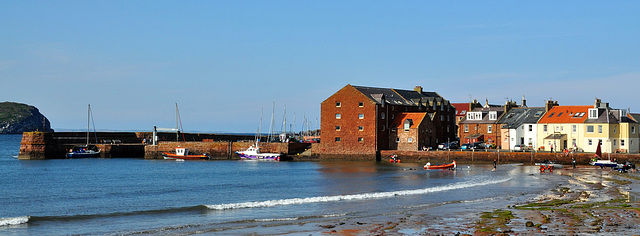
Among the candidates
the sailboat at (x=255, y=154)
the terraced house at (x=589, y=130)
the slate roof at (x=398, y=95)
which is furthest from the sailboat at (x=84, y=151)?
the terraced house at (x=589, y=130)

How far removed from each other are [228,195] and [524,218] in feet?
74.1

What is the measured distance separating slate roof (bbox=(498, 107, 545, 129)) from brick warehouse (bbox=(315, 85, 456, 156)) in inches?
367

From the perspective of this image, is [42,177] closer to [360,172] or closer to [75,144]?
[360,172]

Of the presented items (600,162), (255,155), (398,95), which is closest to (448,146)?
(398,95)

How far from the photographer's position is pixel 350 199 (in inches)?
1588

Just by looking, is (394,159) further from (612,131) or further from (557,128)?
(612,131)

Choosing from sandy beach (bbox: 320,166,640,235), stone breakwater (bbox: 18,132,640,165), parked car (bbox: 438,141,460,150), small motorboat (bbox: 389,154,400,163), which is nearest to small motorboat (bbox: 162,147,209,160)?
stone breakwater (bbox: 18,132,640,165)

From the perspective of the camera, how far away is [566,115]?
79.4 meters

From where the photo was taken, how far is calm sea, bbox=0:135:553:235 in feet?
98.1

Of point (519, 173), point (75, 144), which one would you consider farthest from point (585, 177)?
point (75, 144)

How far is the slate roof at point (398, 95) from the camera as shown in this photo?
284 ft

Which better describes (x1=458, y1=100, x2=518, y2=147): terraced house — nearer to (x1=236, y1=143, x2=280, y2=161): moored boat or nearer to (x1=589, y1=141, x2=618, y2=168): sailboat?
(x1=589, y1=141, x2=618, y2=168): sailboat

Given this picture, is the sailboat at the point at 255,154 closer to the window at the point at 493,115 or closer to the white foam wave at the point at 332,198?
the window at the point at 493,115

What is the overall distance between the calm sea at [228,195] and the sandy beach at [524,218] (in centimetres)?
181
